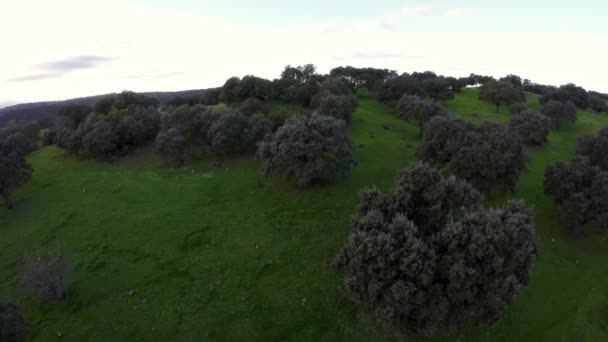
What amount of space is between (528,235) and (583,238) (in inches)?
722

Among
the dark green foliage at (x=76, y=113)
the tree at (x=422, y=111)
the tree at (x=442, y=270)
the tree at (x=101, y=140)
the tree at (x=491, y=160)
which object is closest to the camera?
the tree at (x=442, y=270)

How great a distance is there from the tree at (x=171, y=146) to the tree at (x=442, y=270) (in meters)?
37.3

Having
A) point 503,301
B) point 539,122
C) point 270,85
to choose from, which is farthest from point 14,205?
point 539,122

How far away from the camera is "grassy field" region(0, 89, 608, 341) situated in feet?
76.4

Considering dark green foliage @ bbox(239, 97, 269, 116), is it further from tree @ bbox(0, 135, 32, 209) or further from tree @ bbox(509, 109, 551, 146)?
tree @ bbox(509, 109, 551, 146)

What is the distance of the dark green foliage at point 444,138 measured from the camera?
118 ft

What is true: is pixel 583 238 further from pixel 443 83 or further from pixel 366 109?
pixel 443 83

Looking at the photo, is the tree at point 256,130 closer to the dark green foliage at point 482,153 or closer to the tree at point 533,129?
the dark green foliage at point 482,153

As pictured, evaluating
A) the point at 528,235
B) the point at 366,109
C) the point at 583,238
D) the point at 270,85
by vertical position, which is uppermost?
the point at 270,85

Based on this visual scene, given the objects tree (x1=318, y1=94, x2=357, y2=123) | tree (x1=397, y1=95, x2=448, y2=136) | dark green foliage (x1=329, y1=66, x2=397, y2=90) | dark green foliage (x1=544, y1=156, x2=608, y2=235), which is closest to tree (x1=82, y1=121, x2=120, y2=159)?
tree (x1=318, y1=94, x2=357, y2=123)

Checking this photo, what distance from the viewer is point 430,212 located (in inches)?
922

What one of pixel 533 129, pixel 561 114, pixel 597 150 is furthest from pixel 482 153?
pixel 561 114

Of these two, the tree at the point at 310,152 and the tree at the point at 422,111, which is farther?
the tree at the point at 422,111

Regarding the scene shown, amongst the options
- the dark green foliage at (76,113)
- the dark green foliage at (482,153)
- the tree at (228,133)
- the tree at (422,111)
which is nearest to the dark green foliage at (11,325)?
the tree at (228,133)
